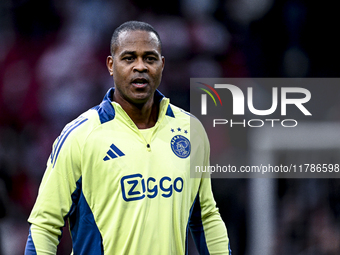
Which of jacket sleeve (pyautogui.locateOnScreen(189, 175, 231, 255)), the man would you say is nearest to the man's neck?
the man

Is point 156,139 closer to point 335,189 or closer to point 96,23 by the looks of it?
point 96,23

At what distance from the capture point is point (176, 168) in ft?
5.10

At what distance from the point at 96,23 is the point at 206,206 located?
2.04 meters

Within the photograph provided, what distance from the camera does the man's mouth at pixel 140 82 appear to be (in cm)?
152

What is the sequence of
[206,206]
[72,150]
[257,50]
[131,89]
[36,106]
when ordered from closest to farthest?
[72,150], [131,89], [206,206], [36,106], [257,50]

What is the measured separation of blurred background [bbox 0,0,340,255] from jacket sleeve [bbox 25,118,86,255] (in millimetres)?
1718

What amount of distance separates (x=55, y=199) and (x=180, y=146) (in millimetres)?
554

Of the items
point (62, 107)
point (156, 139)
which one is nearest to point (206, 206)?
point (156, 139)

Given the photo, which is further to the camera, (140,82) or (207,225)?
(207,225)

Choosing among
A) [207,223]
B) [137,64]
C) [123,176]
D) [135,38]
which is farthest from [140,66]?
[207,223]

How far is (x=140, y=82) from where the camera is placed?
1529 millimetres

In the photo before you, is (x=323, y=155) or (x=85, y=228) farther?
(x=323, y=155)

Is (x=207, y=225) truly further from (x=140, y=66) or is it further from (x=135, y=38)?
(x=135, y=38)

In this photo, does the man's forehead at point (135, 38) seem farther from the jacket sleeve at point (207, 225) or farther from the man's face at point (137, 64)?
the jacket sleeve at point (207, 225)
